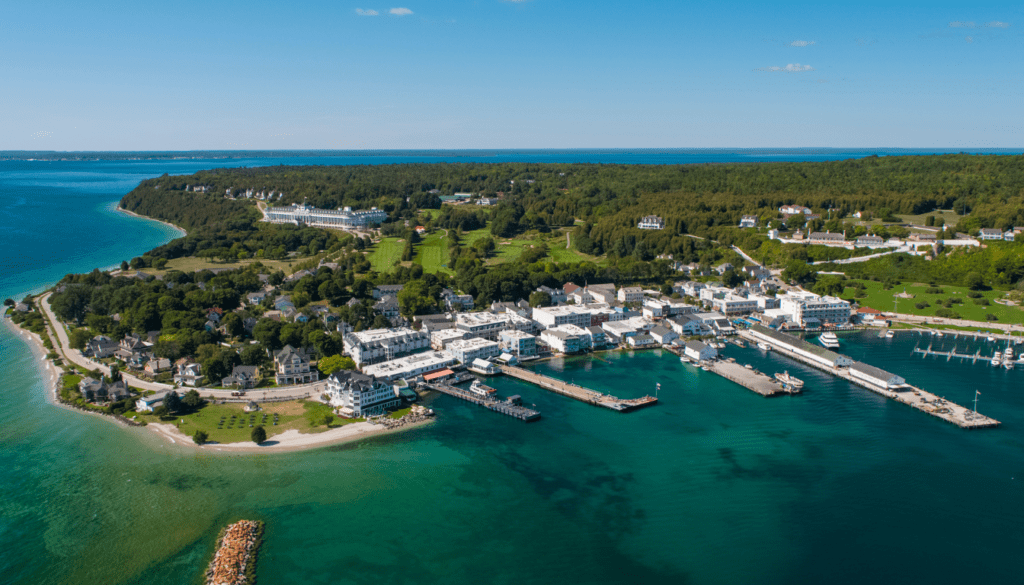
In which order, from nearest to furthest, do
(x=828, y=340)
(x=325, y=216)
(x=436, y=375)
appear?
(x=436, y=375), (x=828, y=340), (x=325, y=216)

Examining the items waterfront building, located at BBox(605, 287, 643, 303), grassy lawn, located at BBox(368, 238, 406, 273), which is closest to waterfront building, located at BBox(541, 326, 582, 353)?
waterfront building, located at BBox(605, 287, 643, 303)

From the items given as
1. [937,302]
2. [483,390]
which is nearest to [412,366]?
[483,390]

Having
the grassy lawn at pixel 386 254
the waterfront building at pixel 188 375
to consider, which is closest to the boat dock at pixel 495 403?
the waterfront building at pixel 188 375

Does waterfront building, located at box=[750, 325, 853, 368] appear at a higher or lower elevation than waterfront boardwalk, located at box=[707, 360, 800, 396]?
higher

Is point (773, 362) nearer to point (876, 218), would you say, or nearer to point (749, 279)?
point (749, 279)

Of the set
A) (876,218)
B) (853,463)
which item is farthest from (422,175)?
(853,463)

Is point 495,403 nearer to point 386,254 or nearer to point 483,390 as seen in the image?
point 483,390

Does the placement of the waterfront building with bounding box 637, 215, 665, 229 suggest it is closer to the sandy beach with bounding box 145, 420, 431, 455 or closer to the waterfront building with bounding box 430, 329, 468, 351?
the waterfront building with bounding box 430, 329, 468, 351
